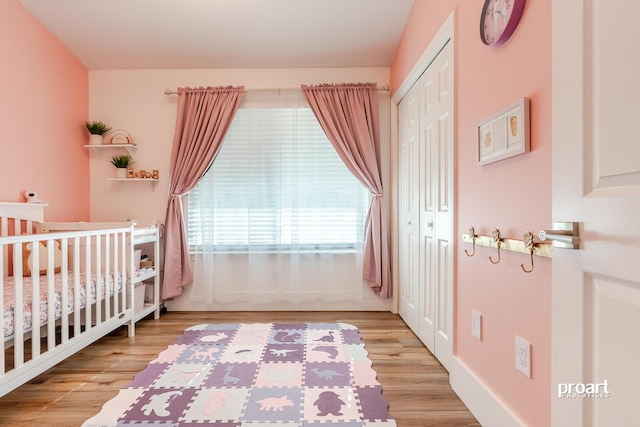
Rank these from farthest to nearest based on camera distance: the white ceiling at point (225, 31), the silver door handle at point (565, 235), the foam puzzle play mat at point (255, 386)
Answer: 1. the white ceiling at point (225, 31)
2. the foam puzzle play mat at point (255, 386)
3. the silver door handle at point (565, 235)

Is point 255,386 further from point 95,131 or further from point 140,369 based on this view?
point 95,131

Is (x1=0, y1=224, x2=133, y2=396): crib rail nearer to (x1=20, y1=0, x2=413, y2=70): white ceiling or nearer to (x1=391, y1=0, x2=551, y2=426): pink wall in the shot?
(x1=20, y1=0, x2=413, y2=70): white ceiling

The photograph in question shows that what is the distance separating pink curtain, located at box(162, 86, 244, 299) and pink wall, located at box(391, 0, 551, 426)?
2.00 m

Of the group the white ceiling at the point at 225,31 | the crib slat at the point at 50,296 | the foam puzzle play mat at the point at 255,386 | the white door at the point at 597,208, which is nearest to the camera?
the white door at the point at 597,208

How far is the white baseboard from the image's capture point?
119 cm

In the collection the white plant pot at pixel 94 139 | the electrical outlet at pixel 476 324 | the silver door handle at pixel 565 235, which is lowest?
the electrical outlet at pixel 476 324

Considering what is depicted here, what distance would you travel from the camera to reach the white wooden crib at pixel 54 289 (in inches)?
56.8

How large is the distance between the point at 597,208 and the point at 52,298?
228 centimetres

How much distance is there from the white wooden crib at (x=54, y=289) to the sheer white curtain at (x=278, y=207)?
560mm

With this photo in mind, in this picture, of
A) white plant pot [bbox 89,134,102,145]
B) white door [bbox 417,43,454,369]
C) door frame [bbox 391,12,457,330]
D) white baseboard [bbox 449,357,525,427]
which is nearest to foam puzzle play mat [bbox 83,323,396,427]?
white baseboard [bbox 449,357,525,427]

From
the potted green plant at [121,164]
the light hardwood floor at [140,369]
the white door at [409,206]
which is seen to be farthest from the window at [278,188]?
the light hardwood floor at [140,369]

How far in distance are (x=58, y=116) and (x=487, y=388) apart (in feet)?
11.9

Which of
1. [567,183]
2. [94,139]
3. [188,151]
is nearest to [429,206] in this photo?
[567,183]

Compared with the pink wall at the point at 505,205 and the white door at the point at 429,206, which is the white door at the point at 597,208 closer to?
the pink wall at the point at 505,205
